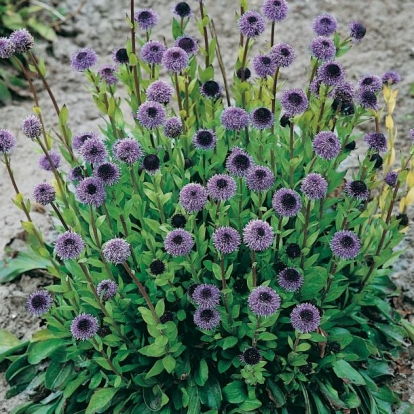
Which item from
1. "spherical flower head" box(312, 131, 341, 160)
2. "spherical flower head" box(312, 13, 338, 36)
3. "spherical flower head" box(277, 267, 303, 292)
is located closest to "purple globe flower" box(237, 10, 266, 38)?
"spherical flower head" box(312, 13, 338, 36)

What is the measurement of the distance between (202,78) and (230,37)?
310 centimetres

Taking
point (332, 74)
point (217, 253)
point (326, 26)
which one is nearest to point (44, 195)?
point (217, 253)

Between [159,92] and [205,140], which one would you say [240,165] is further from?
[159,92]

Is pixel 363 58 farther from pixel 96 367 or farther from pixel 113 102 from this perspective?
pixel 96 367

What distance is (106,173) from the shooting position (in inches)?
111

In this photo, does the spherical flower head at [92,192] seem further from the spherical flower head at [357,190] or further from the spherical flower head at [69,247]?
the spherical flower head at [357,190]

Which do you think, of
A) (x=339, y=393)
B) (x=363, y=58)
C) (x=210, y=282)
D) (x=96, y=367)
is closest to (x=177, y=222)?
(x=210, y=282)

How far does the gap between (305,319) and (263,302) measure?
227 mm

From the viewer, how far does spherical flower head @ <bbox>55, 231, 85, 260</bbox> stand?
8.98 ft

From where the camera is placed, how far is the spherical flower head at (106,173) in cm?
283

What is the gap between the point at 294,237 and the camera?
3248mm

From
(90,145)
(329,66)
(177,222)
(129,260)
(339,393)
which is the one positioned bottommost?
(339,393)

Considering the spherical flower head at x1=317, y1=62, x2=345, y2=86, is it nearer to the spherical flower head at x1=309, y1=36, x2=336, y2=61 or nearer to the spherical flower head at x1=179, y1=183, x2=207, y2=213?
the spherical flower head at x1=309, y1=36, x2=336, y2=61

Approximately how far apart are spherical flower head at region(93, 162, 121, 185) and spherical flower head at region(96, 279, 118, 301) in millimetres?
499
